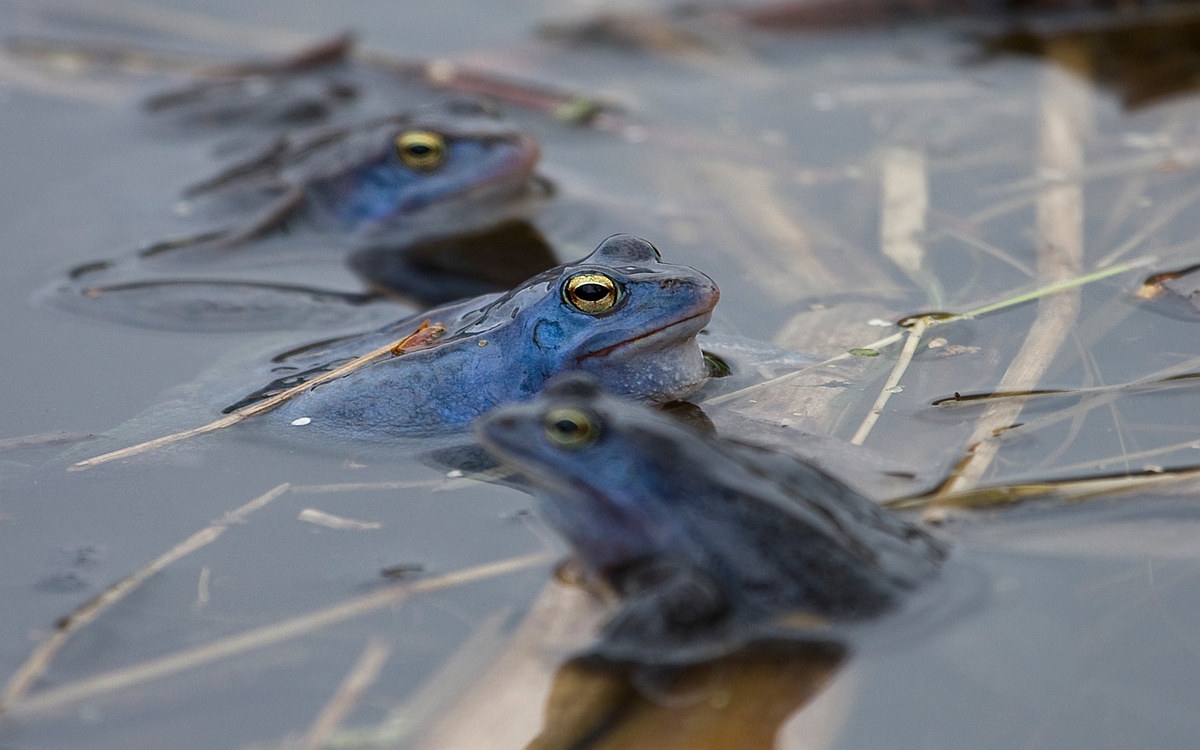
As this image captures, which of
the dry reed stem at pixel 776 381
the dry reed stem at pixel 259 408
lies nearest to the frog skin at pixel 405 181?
the dry reed stem at pixel 259 408

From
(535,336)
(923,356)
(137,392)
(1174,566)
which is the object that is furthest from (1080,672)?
(137,392)

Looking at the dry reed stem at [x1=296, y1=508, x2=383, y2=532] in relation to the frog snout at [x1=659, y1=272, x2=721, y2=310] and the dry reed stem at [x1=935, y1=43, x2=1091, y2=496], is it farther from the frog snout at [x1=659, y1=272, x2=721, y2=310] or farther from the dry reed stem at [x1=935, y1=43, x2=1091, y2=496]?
the dry reed stem at [x1=935, y1=43, x2=1091, y2=496]

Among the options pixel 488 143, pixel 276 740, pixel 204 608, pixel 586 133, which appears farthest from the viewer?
pixel 586 133

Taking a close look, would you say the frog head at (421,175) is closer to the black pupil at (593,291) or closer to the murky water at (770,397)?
the murky water at (770,397)

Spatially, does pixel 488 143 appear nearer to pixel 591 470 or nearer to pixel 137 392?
pixel 137 392

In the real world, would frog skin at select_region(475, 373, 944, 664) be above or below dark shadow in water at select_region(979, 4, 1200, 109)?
below

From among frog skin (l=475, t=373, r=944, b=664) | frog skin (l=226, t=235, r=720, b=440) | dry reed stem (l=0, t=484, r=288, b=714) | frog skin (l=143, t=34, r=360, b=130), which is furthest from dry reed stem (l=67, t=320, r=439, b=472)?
frog skin (l=143, t=34, r=360, b=130)
